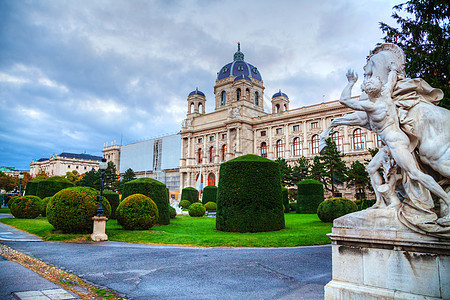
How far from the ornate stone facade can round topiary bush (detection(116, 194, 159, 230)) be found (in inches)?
1168

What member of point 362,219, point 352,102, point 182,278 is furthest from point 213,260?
point 352,102

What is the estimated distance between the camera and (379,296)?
2904 mm

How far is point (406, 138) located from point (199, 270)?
386 cm

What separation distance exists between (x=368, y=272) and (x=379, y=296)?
0.23 meters

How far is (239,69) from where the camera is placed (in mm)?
54875

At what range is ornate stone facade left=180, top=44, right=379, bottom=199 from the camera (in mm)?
36844

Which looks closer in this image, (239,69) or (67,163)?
(239,69)

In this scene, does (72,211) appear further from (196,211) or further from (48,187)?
(48,187)

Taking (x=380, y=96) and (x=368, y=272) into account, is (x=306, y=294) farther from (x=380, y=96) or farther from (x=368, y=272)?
(x=380, y=96)

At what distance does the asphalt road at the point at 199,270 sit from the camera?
3.97 meters

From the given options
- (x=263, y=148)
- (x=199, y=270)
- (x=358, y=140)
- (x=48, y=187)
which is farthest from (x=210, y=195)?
(x=199, y=270)

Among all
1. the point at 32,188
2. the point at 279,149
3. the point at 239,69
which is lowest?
the point at 32,188

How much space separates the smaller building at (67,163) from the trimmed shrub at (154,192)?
79.7 metres

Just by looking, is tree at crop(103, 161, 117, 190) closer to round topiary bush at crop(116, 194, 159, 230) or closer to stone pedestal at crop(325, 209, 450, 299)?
round topiary bush at crop(116, 194, 159, 230)
